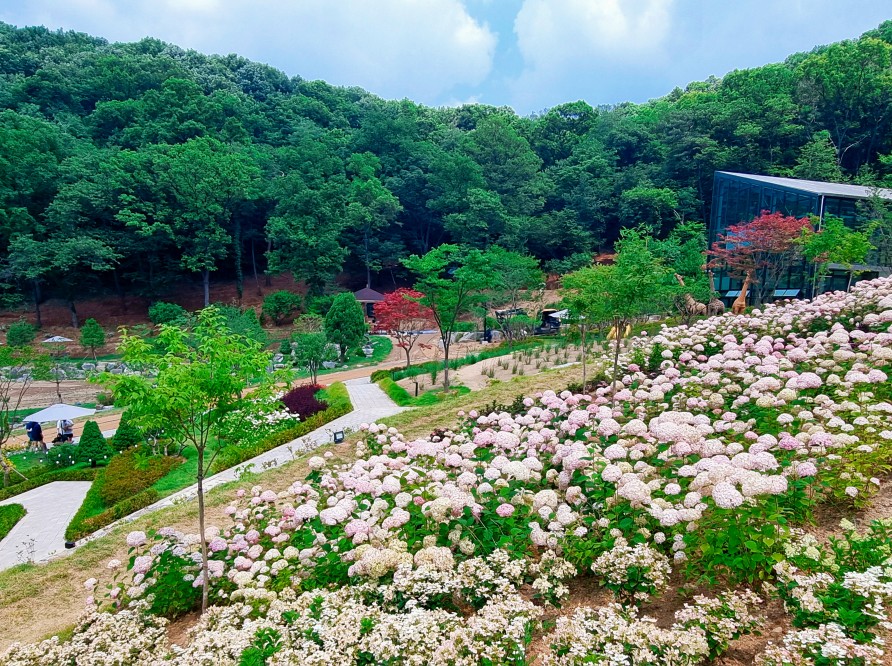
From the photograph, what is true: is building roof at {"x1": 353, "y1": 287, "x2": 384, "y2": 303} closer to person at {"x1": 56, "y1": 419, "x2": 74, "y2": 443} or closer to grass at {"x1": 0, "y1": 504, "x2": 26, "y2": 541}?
person at {"x1": 56, "y1": 419, "x2": 74, "y2": 443}

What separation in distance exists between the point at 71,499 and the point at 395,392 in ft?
25.3

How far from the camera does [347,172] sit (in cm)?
3919

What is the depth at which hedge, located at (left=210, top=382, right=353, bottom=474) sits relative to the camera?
9602 millimetres

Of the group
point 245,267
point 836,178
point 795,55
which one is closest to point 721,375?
point 836,178

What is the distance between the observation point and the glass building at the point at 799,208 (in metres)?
18.1

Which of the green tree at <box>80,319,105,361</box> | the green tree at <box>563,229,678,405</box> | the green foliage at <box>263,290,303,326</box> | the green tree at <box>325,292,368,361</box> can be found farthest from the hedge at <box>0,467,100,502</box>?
the green foliage at <box>263,290,303,326</box>

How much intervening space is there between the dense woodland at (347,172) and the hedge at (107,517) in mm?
25990

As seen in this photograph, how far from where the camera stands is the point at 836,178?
91.0 ft

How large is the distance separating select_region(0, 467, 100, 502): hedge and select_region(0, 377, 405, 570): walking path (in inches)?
6.6

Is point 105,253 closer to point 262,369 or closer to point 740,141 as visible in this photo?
point 262,369

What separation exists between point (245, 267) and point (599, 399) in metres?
39.2

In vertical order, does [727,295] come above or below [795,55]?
below

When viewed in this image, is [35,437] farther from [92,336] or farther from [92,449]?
[92,336]

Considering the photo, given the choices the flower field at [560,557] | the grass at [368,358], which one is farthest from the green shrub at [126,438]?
the flower field at [560,557]
